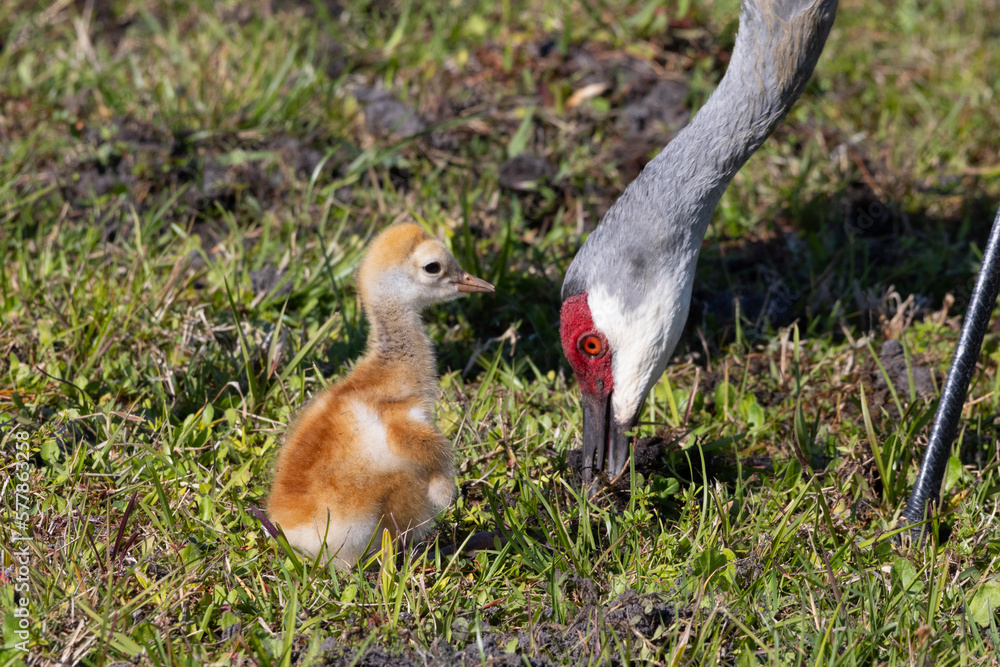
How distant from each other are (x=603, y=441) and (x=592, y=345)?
14.3 inches

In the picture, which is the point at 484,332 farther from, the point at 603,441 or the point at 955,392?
the point at 955,392

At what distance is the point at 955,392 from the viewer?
3473 millimetres

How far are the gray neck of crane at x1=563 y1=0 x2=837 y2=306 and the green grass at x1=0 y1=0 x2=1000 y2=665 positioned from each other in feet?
2.41

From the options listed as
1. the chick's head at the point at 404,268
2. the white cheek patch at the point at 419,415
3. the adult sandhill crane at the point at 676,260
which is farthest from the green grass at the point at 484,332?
the chick's head at the point at 404,268

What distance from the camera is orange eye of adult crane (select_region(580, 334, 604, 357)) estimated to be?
3527 millimetres

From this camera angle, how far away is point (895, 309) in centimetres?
488

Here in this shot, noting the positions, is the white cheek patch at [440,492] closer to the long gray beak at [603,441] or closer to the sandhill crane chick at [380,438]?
the sandhill crane chick at [380,438]

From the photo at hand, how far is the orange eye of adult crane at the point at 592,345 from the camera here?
3.53 meters

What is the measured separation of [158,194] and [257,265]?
2.89 feet

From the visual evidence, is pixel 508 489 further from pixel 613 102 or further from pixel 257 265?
pixel 613 102

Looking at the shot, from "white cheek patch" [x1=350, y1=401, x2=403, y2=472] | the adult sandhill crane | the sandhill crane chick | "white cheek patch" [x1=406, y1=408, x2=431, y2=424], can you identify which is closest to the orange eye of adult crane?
the adult sandhill crane

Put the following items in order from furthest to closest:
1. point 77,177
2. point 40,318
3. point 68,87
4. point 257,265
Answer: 1. point 68,87
2. point 77,177
3. point 257,265
4. point 40,318

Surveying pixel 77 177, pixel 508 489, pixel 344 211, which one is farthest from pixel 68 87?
pixel 508 489

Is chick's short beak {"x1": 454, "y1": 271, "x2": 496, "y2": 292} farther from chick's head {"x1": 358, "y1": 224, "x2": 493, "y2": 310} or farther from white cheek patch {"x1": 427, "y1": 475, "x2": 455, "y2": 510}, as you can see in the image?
white cheek patch {"x1": 427, "y1": 475, "x2": 455, "y2": 510}
